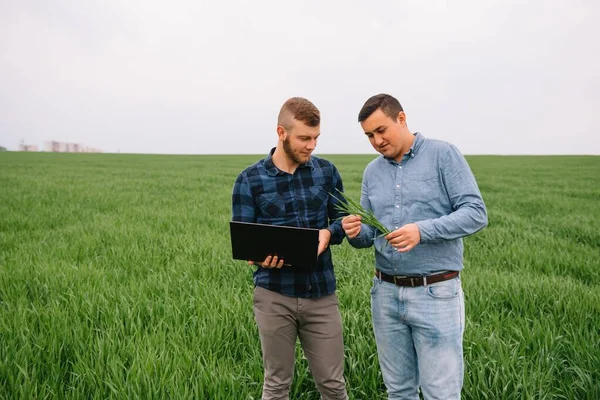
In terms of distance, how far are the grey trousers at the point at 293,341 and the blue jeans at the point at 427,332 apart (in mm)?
280

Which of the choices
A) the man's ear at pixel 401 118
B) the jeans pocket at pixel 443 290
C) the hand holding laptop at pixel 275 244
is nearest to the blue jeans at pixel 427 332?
the jeans pocket at pixel 443 290

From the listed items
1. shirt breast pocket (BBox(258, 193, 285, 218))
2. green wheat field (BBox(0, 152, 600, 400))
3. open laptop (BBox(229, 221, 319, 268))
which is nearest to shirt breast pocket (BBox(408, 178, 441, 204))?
open laptop (BBox(229, 221, 319, 268))

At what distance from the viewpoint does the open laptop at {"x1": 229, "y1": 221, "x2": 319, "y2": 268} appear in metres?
1.78

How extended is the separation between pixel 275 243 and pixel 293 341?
2.01 feet

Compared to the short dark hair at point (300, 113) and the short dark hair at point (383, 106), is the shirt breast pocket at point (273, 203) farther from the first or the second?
the short dark hair at point (383, 106)

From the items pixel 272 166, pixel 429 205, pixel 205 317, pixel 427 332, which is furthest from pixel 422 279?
pixel 205 317

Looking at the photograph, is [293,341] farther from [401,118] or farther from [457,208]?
[401,118]

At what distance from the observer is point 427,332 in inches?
71.6

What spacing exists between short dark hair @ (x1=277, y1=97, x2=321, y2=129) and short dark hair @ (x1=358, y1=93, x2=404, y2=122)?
0.24 m

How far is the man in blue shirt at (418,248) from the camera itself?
1.80 metres

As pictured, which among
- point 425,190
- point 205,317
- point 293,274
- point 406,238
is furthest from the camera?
point 205,317

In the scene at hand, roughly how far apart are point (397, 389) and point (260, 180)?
1351mm

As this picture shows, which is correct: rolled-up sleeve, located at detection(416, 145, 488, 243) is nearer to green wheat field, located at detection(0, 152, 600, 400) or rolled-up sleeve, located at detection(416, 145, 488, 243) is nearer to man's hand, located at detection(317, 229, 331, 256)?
Answer: man's hand, located at detection(317, 229, 331, 256)

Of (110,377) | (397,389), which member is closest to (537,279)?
(397,389)
